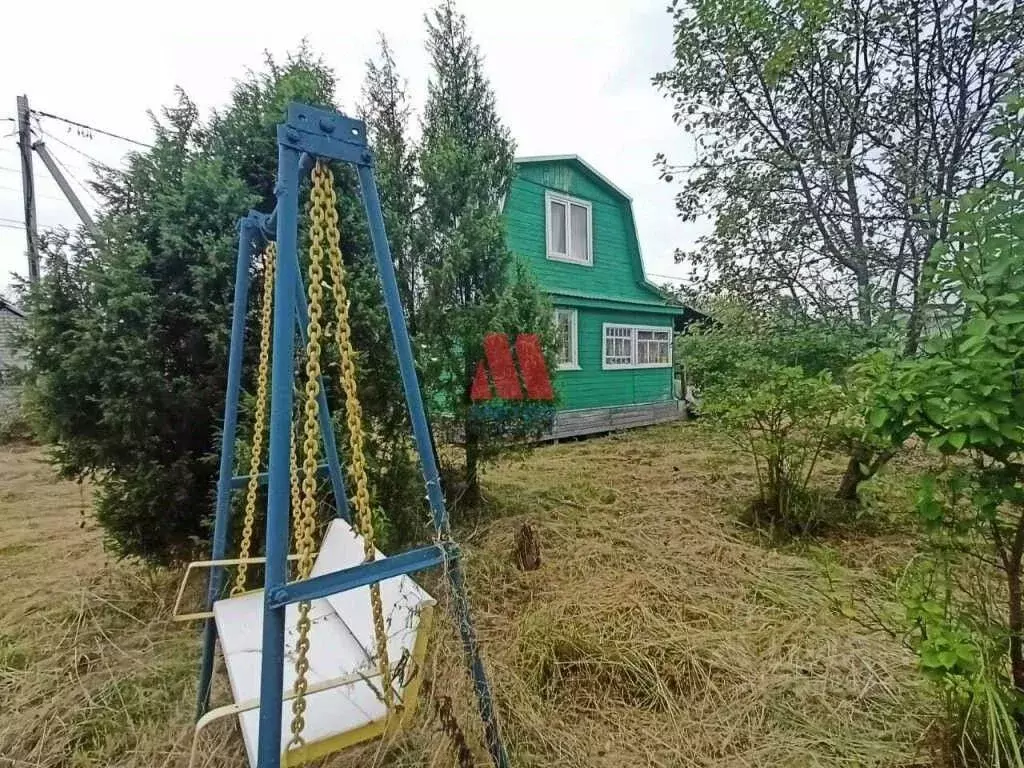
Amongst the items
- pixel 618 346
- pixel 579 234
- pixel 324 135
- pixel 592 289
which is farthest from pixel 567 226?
pixel 324 135

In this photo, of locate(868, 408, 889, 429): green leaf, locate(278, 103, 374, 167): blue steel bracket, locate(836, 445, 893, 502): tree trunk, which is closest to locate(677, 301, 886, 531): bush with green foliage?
locate(836, 445, 893, 502): tree trunk

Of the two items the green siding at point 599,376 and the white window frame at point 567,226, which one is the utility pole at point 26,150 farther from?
the green siding at point 599,376

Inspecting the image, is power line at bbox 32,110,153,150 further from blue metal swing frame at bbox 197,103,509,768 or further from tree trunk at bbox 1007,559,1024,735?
tree trunk at bbox 1007,559,1024,735

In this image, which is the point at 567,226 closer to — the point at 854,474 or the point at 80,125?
the point at 854,474

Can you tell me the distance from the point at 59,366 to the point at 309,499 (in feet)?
7.72

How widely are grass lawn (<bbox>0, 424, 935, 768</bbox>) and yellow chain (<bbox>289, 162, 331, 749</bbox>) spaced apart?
740 millimetres

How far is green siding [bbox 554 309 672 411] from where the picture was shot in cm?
844

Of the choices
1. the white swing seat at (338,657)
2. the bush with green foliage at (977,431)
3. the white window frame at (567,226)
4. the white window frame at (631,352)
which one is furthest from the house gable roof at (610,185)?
the white swing seat at (338,657)

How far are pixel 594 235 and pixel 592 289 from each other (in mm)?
1037

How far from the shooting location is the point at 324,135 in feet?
3.68

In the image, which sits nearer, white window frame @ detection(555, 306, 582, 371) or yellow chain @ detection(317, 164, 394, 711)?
yellow chain @ detection(317, 164, 394, 711)

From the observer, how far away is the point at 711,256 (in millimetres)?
4238

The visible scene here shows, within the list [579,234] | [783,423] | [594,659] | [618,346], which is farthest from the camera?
[618,346]

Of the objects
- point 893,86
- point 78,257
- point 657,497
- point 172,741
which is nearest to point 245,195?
point 78,257
